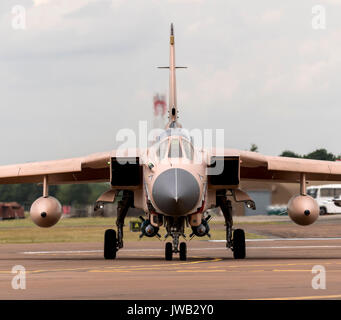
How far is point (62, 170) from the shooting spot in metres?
21.9

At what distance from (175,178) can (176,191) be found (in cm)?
28

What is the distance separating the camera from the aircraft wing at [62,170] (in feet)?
70.3

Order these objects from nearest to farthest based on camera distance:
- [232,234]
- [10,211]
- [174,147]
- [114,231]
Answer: [174,147] → [232,234] → [114,231] → [10,211]

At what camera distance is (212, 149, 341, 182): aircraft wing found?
813 inches

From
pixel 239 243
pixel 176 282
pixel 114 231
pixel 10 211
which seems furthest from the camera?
pixel 10 211

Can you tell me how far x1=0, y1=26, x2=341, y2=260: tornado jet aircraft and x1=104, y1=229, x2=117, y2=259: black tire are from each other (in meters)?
0.03

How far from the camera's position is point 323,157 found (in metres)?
106

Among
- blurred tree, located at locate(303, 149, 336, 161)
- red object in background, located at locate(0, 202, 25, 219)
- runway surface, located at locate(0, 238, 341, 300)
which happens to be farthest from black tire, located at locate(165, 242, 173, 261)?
blurred tree, located at locate(303, 149, 336, 161)
